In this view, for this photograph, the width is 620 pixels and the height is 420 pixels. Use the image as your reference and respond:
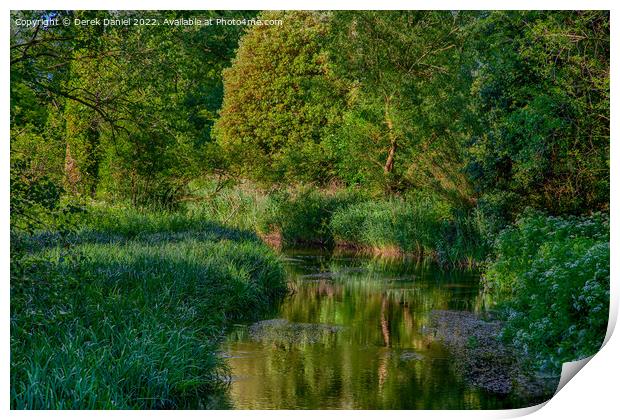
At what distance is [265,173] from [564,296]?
5589 mm

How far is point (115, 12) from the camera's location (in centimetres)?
638

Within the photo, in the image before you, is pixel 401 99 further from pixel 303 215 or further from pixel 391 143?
pixel 303 215

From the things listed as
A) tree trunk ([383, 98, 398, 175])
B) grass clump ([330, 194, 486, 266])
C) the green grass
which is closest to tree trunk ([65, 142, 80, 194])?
the green grass

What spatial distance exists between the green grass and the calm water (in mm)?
355

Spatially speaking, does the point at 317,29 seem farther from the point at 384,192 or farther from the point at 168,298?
the point at 168,298

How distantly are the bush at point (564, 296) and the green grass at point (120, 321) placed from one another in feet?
8.37

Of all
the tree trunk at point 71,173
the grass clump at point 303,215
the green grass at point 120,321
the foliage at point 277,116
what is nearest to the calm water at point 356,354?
the green grass at point 120,321

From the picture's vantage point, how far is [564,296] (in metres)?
5.77

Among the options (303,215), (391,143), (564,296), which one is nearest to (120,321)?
(564,296)

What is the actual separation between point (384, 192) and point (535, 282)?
554 cm

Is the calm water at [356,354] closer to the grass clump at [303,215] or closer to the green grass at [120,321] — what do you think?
the green grass at [120,321]

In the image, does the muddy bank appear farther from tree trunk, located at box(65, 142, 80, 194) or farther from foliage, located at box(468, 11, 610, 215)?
tree trunk, located at box(65, 142, 80, 194)

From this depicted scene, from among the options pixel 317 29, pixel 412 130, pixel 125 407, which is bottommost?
pixel 125 407
